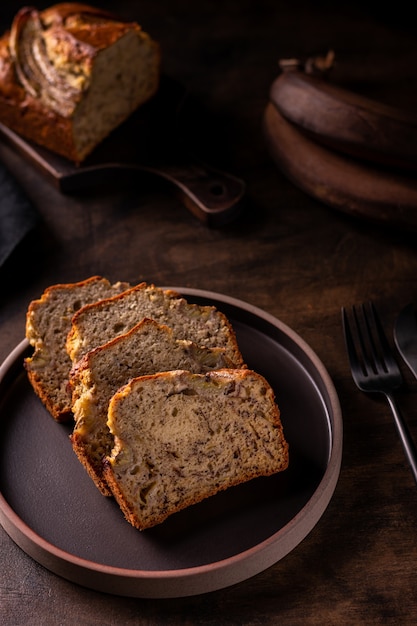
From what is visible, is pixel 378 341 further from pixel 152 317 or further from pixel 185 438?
pixel 185 438

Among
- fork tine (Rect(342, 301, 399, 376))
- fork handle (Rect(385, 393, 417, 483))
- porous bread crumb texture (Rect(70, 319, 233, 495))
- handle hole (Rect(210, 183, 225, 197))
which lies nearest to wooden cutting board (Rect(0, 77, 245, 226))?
handle hole (Rect(210, 183, 225, 197))

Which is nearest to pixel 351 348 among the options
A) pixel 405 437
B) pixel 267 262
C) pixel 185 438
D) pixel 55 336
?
pixel 405 437

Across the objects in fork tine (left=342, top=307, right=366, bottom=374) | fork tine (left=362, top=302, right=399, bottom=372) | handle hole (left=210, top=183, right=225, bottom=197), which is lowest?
fork tine (left=362, top=302, right=399, bottom=372)

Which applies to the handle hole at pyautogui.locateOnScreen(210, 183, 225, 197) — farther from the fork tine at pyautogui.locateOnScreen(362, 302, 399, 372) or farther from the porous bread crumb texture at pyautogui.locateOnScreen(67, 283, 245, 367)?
the porous bread crumb texture at pyautogui.locateOnScreen(67, 283, 245, 367)

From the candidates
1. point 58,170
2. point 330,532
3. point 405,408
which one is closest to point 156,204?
point 58,170

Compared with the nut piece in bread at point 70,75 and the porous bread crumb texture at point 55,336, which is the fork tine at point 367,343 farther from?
the nut piece in bread at point 70,75

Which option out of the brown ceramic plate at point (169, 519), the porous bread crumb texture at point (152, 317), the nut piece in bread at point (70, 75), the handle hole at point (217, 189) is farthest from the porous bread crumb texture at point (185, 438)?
the nut piece in bread at point (70, 75)
